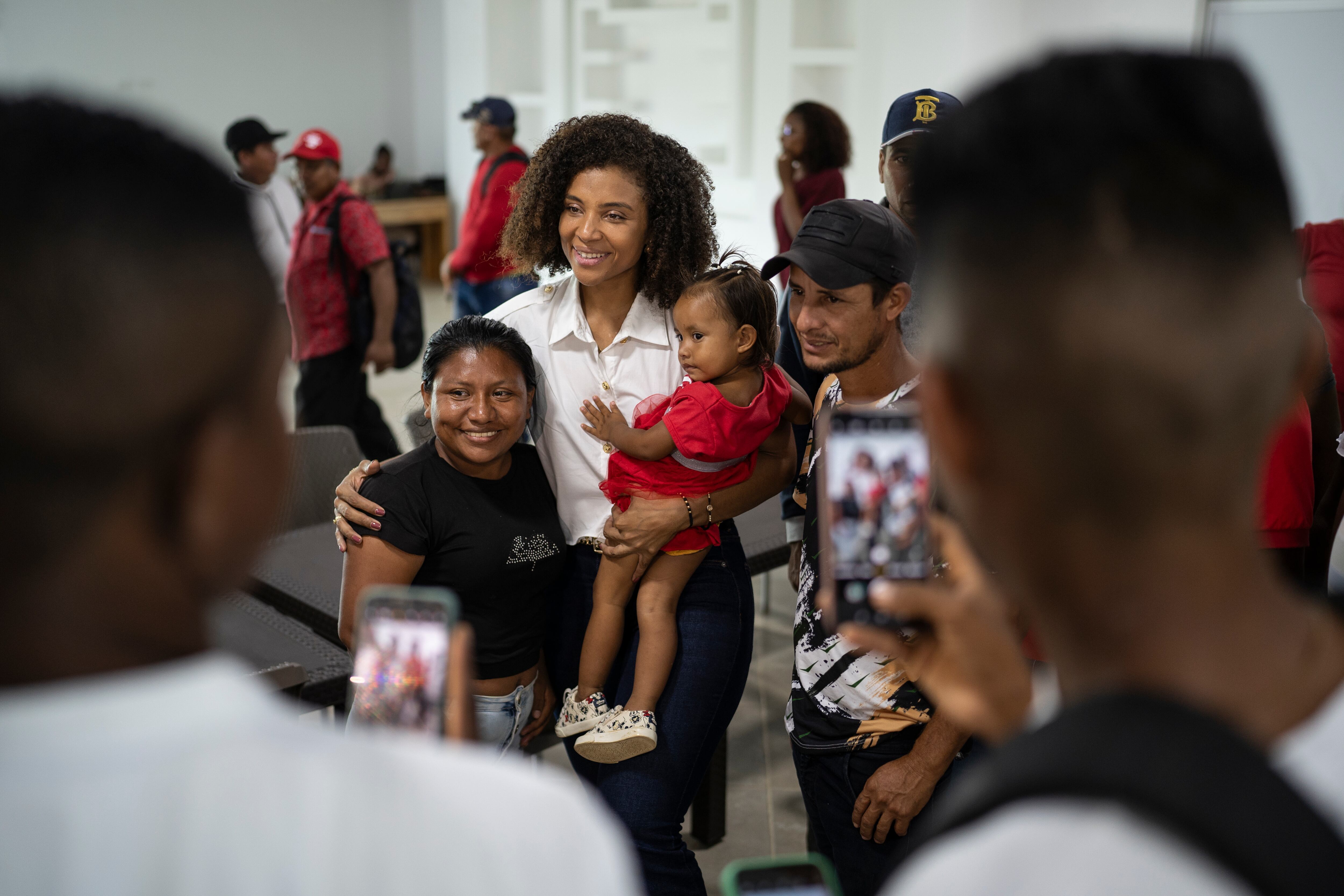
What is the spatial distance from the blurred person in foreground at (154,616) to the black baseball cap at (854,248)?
1508 mm

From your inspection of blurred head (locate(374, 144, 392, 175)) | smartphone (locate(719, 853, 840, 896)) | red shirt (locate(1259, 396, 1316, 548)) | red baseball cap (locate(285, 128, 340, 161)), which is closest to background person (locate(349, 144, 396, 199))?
blurred head (locate(374, 144, 392, 175))

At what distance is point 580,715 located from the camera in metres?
2.22

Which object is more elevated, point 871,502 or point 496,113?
point 496,113

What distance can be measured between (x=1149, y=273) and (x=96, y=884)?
0.63m

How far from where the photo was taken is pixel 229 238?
1.98ft

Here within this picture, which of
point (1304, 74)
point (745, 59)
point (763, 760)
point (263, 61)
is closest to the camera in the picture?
point (763, 760)

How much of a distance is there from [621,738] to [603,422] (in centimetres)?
65

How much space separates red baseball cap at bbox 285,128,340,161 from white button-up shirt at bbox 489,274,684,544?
3.13 m

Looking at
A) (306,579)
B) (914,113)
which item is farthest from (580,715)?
(914,113)

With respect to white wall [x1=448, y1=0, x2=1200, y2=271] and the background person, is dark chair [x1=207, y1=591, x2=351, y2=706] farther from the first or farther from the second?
the background person

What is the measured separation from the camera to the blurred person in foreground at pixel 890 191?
245 centimetres

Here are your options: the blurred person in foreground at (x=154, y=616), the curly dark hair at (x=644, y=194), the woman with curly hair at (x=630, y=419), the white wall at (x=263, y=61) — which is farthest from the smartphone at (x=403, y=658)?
the white wall at (x=263, y=61)

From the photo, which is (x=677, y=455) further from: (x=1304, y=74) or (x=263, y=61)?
(x=263, y=61)

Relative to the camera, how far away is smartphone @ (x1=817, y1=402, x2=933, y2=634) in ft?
3.98
